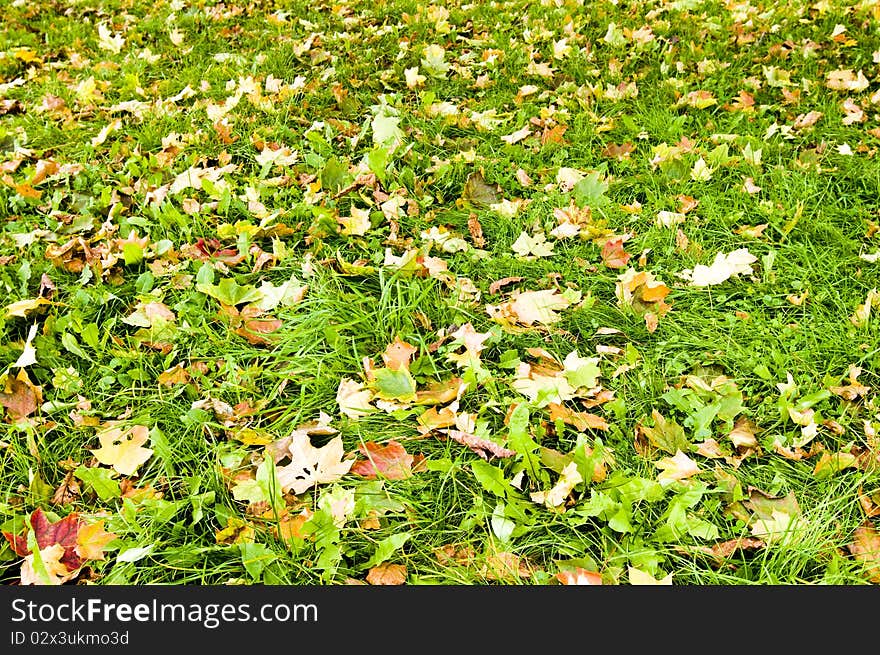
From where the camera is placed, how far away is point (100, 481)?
1.69 m

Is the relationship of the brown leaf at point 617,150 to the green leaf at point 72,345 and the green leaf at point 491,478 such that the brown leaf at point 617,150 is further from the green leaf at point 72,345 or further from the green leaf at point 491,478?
the green leaf at point 72,345

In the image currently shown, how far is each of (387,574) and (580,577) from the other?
0.45m

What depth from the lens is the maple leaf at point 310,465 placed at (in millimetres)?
1706

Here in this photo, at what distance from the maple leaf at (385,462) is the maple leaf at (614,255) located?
1063 mm

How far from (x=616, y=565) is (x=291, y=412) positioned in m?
0.98

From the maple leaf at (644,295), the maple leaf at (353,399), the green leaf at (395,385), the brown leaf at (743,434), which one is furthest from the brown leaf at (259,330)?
the brown leaf at (743,434)

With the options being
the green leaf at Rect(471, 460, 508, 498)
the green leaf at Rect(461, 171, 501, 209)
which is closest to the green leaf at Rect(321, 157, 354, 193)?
the green leaf at Rect(461, 171, 501, 209)

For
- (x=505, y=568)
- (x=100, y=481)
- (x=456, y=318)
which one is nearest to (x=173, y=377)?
(x=100, y=481)

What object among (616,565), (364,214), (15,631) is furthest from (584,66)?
(15,631)

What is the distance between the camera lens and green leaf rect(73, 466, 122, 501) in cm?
168

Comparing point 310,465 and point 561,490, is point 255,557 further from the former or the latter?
point 561,490

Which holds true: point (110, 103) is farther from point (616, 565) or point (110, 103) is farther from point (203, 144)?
point (616, 565)

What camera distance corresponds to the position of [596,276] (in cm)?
230

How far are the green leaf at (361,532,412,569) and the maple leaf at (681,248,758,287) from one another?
1354 millimetres
